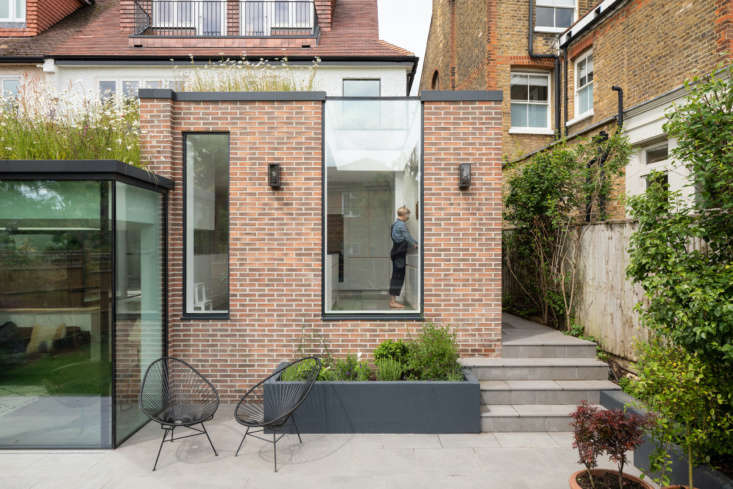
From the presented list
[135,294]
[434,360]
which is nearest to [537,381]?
[434,360]

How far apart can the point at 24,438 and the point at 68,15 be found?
44.5 ft

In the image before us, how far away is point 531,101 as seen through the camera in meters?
12.3

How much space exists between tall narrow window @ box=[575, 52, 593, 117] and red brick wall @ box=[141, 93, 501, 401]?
6.45 meters

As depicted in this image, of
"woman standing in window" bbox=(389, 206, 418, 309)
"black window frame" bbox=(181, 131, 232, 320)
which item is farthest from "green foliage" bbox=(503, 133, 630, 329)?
"black window frame" bbox=(181, 131, 232, 320)

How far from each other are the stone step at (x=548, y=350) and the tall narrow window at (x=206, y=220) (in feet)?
12.7

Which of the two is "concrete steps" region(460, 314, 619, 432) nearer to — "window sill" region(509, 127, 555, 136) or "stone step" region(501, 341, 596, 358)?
"stone step" region(501, 341, 596, 358)

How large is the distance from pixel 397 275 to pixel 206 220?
2685 mm

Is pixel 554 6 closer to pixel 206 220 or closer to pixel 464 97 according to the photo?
pixel 464 97

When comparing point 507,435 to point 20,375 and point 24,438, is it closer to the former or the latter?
point 24,438

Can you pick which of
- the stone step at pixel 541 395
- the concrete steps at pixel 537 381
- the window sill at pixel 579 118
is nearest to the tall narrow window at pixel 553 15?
the window sill at pixel 579 118

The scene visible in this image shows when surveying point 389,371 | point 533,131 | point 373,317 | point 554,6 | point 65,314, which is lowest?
point 389,371

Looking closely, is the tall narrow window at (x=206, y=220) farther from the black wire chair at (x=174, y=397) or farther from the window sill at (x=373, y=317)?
the window sill at (x=373, y=317)

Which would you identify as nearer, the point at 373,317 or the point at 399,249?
the point at 373,317

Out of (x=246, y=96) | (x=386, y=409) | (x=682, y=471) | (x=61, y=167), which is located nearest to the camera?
(x=682, y=471)
